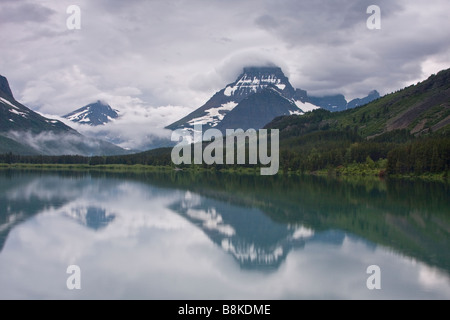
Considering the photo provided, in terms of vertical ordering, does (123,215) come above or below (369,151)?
below

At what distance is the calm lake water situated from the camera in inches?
974

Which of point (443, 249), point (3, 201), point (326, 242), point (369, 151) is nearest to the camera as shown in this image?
point (443, 249)

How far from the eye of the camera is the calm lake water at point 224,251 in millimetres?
24750

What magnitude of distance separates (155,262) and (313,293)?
11.6 m

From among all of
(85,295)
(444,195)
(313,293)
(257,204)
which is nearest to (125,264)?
(85,295)

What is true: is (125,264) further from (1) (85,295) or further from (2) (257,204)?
(2) (257,204)

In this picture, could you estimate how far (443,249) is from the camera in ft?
111

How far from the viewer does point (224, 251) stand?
3409 centimetres
